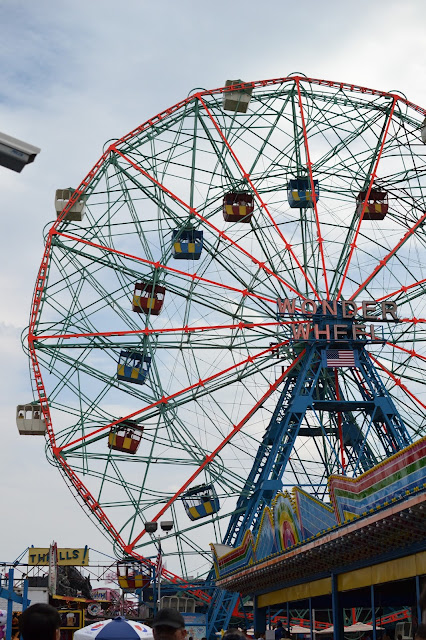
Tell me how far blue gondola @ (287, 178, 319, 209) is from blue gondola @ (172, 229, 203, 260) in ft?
13.2

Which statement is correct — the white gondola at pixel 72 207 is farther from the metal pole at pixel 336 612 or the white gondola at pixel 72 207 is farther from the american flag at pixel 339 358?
the metal pole at pixel 336 612

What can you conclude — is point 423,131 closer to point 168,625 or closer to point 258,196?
point 258,196

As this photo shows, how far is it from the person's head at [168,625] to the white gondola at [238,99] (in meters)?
34.2

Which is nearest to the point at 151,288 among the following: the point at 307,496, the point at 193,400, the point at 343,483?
the point at 193,400

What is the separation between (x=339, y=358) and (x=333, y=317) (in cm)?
156

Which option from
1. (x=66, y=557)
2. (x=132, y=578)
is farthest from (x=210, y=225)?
(x=66, y=557)

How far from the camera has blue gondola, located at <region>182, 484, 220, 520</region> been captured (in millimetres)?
35062

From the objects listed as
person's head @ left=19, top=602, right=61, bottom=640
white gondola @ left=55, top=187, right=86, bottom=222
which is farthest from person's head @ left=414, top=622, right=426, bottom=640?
white gondola @ left=55, top=187, right=86, bottom=222

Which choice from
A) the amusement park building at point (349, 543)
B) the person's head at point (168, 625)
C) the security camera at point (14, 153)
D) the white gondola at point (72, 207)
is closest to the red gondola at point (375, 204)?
the white gondola at point (72, 207)

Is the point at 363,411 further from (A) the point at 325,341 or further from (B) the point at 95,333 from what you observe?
(B) the point at 95,333

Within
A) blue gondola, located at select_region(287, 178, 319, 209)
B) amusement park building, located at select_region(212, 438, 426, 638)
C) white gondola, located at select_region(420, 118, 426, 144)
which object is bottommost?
amusement park building, located at select_region(212, 438, 426, 638)

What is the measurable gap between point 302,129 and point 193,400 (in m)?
11.8

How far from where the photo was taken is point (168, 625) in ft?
18.4

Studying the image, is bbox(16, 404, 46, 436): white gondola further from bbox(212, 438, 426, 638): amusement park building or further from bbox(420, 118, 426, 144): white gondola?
bbox(420, 118, 426, 144): white gondola
